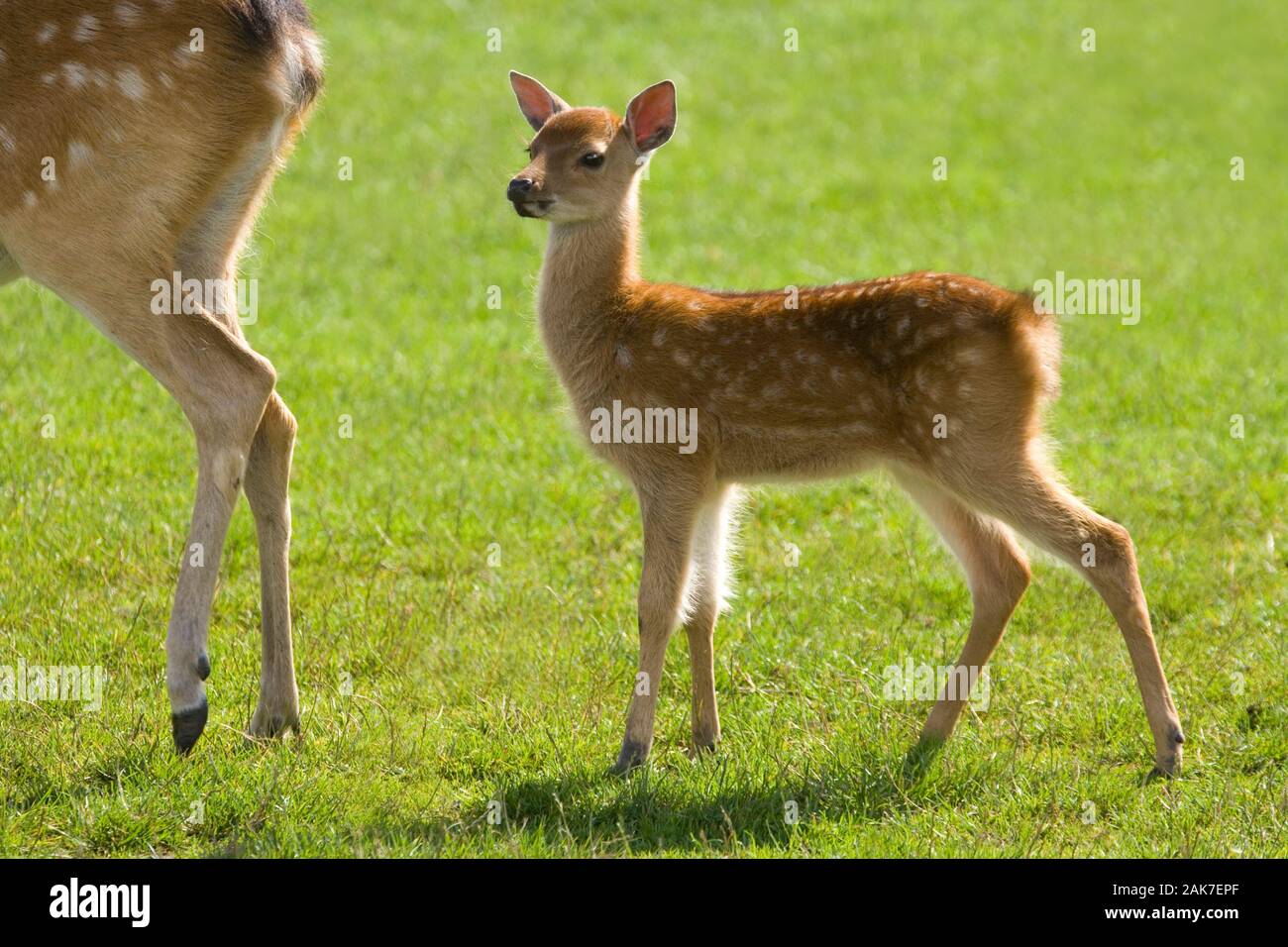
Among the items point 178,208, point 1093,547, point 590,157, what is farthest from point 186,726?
point 1093,547

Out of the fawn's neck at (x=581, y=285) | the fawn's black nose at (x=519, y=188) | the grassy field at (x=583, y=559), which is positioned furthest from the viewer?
the fawn's neck at (x=581, y=285)

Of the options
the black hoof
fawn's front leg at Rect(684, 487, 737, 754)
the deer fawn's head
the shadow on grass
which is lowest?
the shadow on grass

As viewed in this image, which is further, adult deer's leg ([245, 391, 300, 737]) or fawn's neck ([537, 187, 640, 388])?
fawn's neck ([537, 187, 640, 388])

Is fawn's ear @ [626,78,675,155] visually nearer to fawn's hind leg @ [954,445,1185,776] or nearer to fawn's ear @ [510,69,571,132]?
fawn's ear @ [510,69,571,132]

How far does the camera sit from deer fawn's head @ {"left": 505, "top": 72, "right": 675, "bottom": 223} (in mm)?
6152

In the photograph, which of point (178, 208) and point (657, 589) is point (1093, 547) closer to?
point (657, 589)

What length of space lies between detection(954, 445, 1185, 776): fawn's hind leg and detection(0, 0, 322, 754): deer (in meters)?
2.52

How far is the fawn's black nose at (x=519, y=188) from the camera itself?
595 centimetres

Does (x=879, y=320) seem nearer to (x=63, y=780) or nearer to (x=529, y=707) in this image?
(x=529, y=707)

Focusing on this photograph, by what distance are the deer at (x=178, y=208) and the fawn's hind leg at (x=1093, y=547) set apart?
2.52 metres

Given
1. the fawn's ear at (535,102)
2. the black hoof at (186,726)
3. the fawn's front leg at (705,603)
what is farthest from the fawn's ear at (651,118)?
the black hoof at (186,726)

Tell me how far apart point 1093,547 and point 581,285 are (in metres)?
2.08

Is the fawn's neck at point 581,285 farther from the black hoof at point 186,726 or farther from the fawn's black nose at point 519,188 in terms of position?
the black hoof at point 186,726

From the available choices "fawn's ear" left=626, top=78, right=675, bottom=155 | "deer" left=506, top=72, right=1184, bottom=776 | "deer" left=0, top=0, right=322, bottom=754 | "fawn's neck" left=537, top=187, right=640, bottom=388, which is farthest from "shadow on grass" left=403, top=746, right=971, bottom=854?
"fawn's ear" left=626, top=78, right=675, bottom=155
